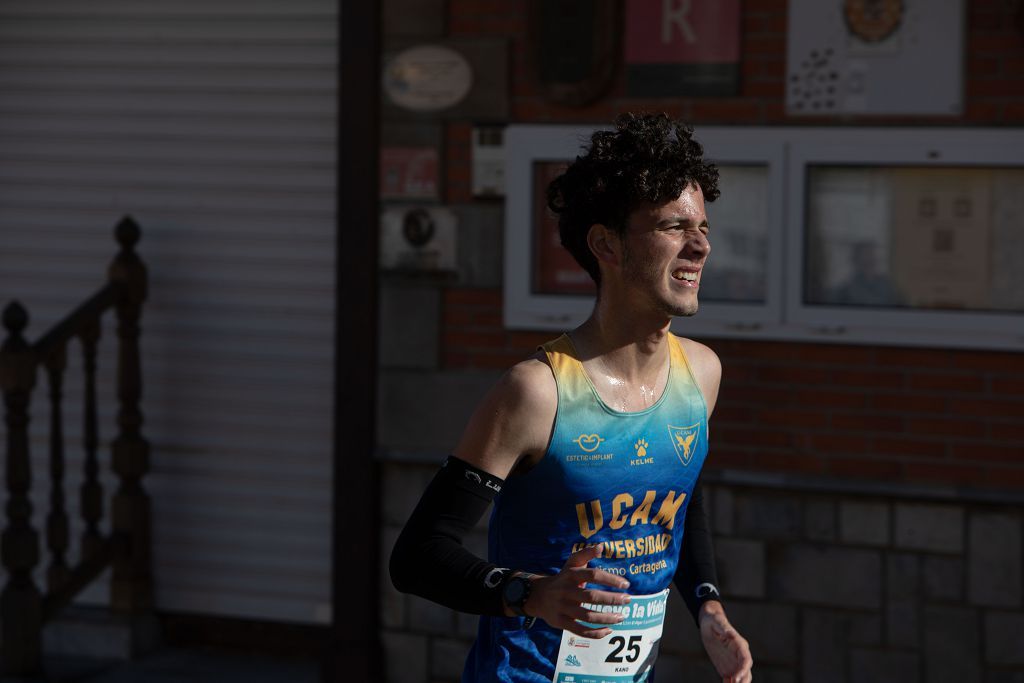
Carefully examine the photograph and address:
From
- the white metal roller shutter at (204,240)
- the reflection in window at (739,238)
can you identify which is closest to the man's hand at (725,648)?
the reflection in window at (739,238)

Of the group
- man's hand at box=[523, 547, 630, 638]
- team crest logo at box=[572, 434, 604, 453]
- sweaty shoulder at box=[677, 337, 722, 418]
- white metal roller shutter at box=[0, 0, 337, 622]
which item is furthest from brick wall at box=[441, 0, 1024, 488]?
man's hand at box=[523, 547, 630, 638]

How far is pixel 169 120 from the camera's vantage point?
22.4ft

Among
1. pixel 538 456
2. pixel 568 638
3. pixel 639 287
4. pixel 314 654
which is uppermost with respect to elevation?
pixel 639 287

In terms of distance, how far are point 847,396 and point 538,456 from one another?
2756 mm

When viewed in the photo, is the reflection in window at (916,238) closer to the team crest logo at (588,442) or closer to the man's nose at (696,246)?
the man's nose at (696,246)

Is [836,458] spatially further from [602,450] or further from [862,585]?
[602,450]

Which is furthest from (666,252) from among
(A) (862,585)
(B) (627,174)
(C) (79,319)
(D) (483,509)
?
(C) (79,319)

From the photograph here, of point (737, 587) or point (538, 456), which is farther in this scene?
point (737, 587)

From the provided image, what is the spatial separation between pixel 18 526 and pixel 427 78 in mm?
2441

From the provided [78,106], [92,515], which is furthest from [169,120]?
[92,515]

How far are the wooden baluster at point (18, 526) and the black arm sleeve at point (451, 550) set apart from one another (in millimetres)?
3343

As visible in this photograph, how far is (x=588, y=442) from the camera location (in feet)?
10.8

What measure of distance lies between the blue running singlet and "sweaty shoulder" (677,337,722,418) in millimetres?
187

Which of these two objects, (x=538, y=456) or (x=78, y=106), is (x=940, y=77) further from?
(x=78, y=106)
